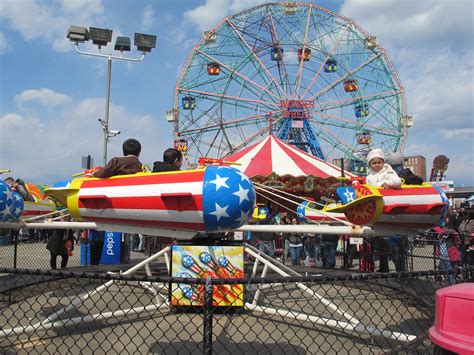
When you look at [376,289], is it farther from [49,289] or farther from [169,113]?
[169,113]

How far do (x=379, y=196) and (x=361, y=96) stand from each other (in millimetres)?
24156

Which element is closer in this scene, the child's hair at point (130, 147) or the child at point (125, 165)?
the child at point (125, 165)

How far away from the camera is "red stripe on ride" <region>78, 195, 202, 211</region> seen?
137 inches

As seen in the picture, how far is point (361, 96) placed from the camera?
2667 cm

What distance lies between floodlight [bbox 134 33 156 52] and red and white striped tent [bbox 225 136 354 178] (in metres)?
5.69

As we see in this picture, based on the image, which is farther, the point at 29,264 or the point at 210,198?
the point at 29,264

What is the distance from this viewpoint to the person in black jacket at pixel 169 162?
459 centimetres

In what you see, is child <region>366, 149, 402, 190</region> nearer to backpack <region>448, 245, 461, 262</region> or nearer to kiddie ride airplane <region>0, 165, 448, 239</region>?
kiddie ride airplane <region>0, 165, 448, 239</region>

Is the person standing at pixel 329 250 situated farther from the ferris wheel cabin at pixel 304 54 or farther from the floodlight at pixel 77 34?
the ferris wheel cabin at pixel 304 54

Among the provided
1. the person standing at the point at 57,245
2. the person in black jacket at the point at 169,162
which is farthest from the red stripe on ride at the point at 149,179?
the person standing at the point at 57,245

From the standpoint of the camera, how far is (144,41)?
1667cm

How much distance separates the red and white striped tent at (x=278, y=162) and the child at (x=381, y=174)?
28.7 feet

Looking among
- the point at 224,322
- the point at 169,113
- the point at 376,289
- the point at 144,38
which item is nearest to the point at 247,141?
the point at 169,113

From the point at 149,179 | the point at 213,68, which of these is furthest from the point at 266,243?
the point at 213,68
